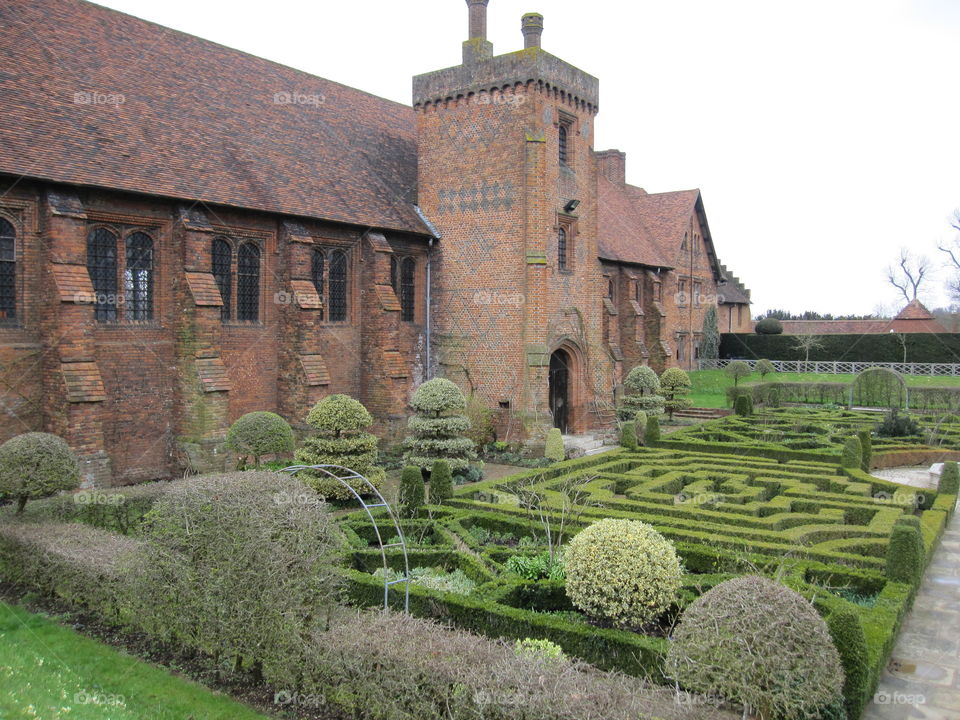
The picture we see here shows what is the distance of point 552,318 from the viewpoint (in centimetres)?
2325

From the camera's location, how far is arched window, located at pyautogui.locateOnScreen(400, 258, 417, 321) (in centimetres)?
2425

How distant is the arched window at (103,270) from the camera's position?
16.8 meters

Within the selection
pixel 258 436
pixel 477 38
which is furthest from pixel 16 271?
→ pixel 477 38

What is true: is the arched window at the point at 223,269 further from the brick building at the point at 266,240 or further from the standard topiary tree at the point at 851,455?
the standard topiary tree at the point at 851,455

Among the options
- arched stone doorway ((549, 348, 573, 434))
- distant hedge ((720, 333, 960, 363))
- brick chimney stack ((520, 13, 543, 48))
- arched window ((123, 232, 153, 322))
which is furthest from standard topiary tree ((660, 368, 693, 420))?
arched window ((123, 232, 153, 322))

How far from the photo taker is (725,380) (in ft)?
→ 133

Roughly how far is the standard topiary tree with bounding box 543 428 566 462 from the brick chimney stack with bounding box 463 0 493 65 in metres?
11.6

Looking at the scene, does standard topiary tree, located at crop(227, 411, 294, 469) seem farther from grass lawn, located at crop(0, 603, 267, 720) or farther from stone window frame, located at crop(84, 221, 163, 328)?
grass lawn, located at crop(0, 603, 267, 720)

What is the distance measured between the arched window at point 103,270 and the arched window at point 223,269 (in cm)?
258

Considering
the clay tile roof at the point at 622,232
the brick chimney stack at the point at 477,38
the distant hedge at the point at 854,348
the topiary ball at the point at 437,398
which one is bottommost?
the topiary ball at the point at 437,398

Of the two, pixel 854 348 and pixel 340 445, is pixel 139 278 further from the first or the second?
pixel 854 348

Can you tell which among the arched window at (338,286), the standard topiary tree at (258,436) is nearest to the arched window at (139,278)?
the standard topiary tree at (258,436)

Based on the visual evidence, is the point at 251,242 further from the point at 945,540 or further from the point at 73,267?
the point at 945,540

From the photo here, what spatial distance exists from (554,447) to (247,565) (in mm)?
14385
